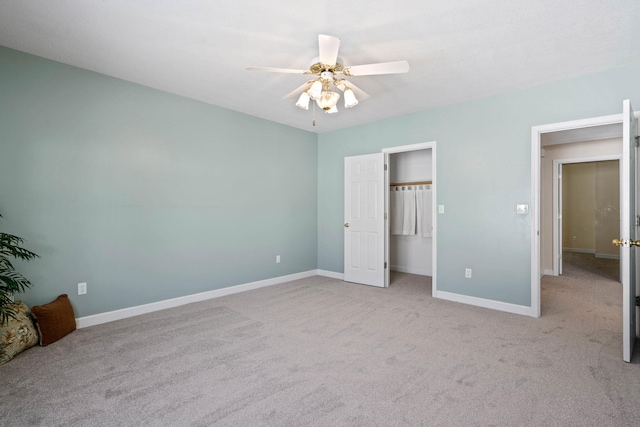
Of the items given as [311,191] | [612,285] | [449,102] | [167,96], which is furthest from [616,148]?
[167,96]

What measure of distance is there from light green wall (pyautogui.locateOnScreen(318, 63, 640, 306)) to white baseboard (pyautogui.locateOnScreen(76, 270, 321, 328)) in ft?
8.11

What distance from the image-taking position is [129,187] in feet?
11.2

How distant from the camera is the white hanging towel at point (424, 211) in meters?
5.64

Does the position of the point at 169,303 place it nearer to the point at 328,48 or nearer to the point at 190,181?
the point at 190,181

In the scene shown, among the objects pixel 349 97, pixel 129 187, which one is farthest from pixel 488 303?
pixel 129 187

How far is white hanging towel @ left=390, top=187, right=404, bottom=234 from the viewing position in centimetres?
596

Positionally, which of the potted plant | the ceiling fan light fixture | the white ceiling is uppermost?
the white ceiling

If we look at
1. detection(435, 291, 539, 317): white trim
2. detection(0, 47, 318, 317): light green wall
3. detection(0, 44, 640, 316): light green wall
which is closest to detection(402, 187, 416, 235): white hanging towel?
A: detection(0, 44, 640, 316): light green wall

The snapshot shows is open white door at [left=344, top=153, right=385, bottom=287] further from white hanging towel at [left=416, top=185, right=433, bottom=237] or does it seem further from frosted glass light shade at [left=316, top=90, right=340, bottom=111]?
frosted glass light shade at [left=316, top=90, right=340, bottom=111]

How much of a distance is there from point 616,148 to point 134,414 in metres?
6.86

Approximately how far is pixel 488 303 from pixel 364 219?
2.03m

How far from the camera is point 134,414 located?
1.80 meters

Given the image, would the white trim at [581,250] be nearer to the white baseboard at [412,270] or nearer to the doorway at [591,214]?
the doorway at [591,214]

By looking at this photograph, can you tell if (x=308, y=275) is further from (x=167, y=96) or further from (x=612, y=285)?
(x=612, y=285)
